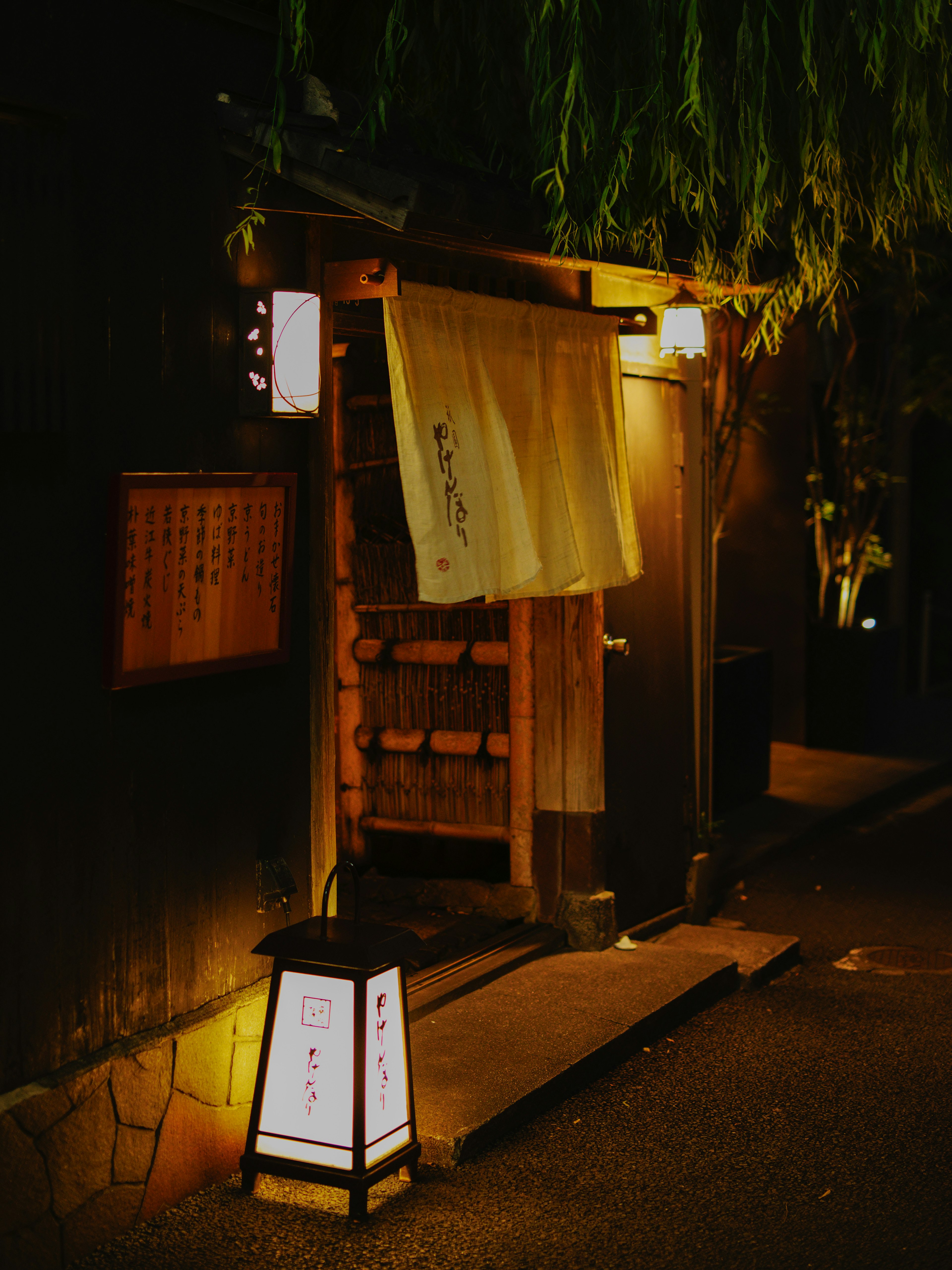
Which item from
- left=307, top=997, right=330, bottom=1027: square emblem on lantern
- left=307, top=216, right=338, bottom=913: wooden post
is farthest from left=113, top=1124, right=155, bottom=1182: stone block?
left=307, top=216, right=338, bottom=913: wooden post

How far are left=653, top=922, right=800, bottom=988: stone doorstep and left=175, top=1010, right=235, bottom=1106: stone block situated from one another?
138 inches

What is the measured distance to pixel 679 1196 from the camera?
18.7 feet

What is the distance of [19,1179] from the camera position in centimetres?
485

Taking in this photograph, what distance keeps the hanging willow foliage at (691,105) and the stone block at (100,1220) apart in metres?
4.43

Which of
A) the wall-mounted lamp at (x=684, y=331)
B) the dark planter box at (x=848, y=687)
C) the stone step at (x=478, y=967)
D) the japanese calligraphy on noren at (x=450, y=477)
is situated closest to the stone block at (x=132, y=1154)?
the stone step at (x=478, y=967)

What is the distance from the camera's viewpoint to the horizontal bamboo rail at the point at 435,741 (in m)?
8.93

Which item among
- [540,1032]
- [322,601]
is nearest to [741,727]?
[540,1032]

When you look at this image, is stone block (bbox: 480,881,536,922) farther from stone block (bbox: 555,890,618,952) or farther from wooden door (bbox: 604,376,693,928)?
wooden door (bbox: 604,376,693,928)

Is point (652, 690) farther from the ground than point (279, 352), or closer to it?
closer to it

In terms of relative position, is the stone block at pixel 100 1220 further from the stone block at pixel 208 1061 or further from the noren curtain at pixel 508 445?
the noren curtain at pixel 508 445

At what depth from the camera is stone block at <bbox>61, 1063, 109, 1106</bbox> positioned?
200 inches

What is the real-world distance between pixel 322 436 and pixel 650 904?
171 inches

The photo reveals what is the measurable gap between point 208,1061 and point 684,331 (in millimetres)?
5012

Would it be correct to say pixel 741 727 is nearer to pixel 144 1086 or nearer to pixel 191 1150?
pixel 191 1150
